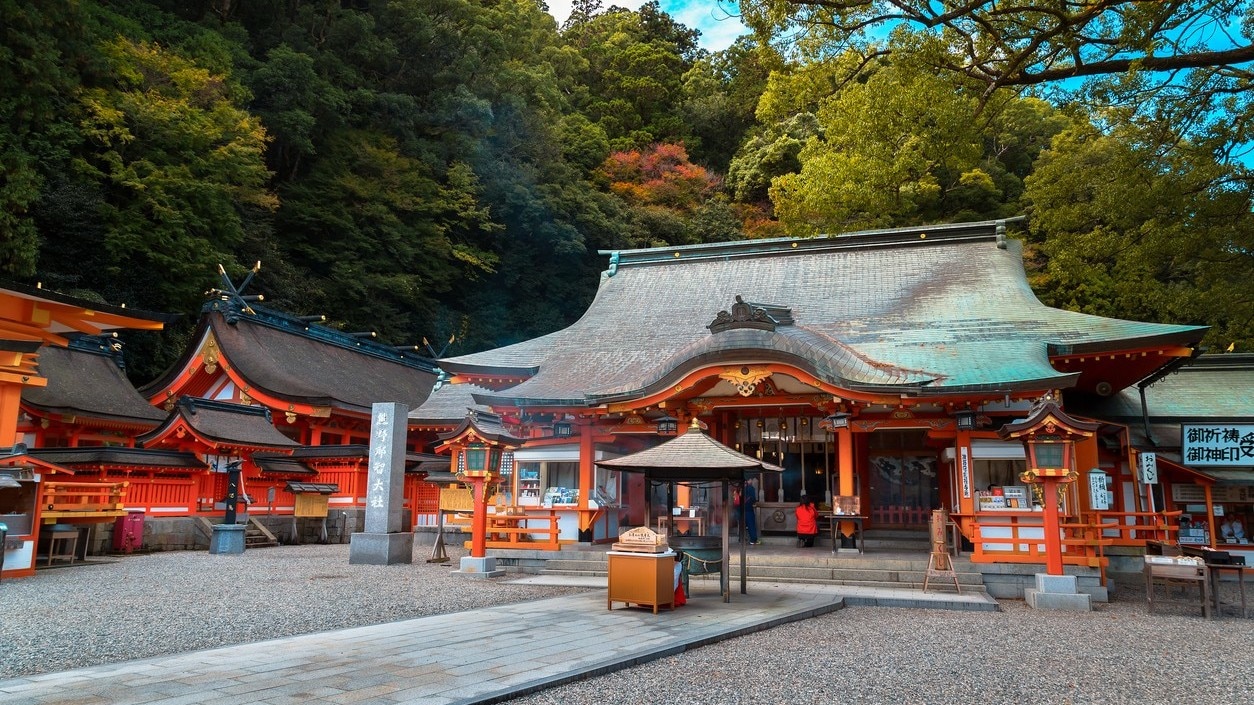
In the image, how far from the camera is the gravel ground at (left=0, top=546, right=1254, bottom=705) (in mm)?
5543

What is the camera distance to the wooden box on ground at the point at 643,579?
27.3 ft

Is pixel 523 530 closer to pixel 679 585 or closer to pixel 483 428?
pixel 483 428

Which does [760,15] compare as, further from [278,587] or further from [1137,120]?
[278,587]

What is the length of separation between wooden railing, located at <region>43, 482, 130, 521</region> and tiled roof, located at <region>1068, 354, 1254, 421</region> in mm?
18772

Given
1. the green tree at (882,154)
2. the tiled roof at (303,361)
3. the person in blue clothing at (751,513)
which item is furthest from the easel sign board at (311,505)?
the green tree at (882,154)

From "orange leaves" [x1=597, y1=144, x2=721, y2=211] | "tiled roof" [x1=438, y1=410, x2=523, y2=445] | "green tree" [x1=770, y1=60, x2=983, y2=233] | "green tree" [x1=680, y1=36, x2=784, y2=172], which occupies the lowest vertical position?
"tiled roof" [x1=438, y1=410, x2=523, y2=445]

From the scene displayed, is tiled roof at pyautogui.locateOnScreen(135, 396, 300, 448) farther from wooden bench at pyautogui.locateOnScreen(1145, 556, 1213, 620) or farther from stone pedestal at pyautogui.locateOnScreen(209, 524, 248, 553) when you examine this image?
wooden bench at pyautogui.locateOnScreen(1145, 556, 1213, 620)

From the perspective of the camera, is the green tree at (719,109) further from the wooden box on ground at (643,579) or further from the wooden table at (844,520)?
the wooden box on ground at (643,579)

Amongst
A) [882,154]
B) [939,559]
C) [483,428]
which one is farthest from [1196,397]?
[483,428]

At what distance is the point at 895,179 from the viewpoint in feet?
63.5

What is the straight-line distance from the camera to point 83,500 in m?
13.4

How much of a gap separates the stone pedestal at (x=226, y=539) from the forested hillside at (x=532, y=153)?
963cm

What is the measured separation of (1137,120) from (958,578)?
704 centimetres

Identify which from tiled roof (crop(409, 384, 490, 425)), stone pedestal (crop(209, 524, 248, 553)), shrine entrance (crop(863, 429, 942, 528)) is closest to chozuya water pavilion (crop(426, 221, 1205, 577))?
shrine entrance (crop(863, 429, 942, 528))
